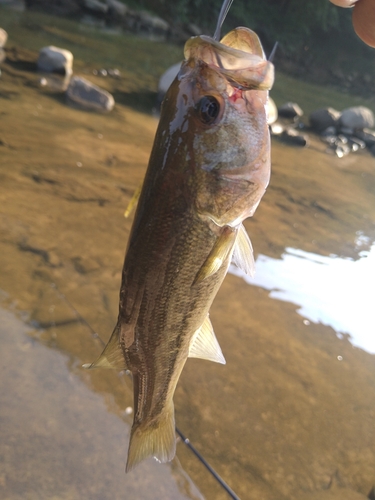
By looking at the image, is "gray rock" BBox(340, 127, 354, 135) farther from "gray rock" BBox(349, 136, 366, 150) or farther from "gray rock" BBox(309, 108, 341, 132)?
"gray rock" BBox(309, 108, 341, 132)

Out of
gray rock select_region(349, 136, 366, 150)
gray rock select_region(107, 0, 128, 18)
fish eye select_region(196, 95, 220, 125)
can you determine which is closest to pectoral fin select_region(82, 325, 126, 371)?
fish eye select_region(196, 95, 220, 125)

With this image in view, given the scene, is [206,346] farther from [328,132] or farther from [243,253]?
[328,132]

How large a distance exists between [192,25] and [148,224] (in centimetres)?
3009

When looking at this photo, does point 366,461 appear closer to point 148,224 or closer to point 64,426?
point 64,426

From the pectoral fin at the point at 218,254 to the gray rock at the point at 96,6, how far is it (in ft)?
81.3

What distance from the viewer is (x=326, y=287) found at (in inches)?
213

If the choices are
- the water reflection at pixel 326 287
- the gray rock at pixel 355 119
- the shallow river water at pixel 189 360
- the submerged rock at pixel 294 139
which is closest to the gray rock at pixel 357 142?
the gray rock at pixel 355 119

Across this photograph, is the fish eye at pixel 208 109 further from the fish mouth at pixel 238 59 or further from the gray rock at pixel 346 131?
the gray rock at pixel 346 131

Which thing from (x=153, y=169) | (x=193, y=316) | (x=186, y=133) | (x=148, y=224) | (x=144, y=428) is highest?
(x=186, y=133)

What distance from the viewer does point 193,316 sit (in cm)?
177

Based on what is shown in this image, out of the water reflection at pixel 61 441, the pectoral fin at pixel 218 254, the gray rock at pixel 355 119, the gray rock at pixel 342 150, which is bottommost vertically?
the gray rock at pixel 342 150

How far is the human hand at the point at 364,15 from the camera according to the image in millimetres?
2443

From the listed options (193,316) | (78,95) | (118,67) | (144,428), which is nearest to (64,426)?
(144,428)

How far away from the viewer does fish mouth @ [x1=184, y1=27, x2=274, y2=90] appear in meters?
1.45
